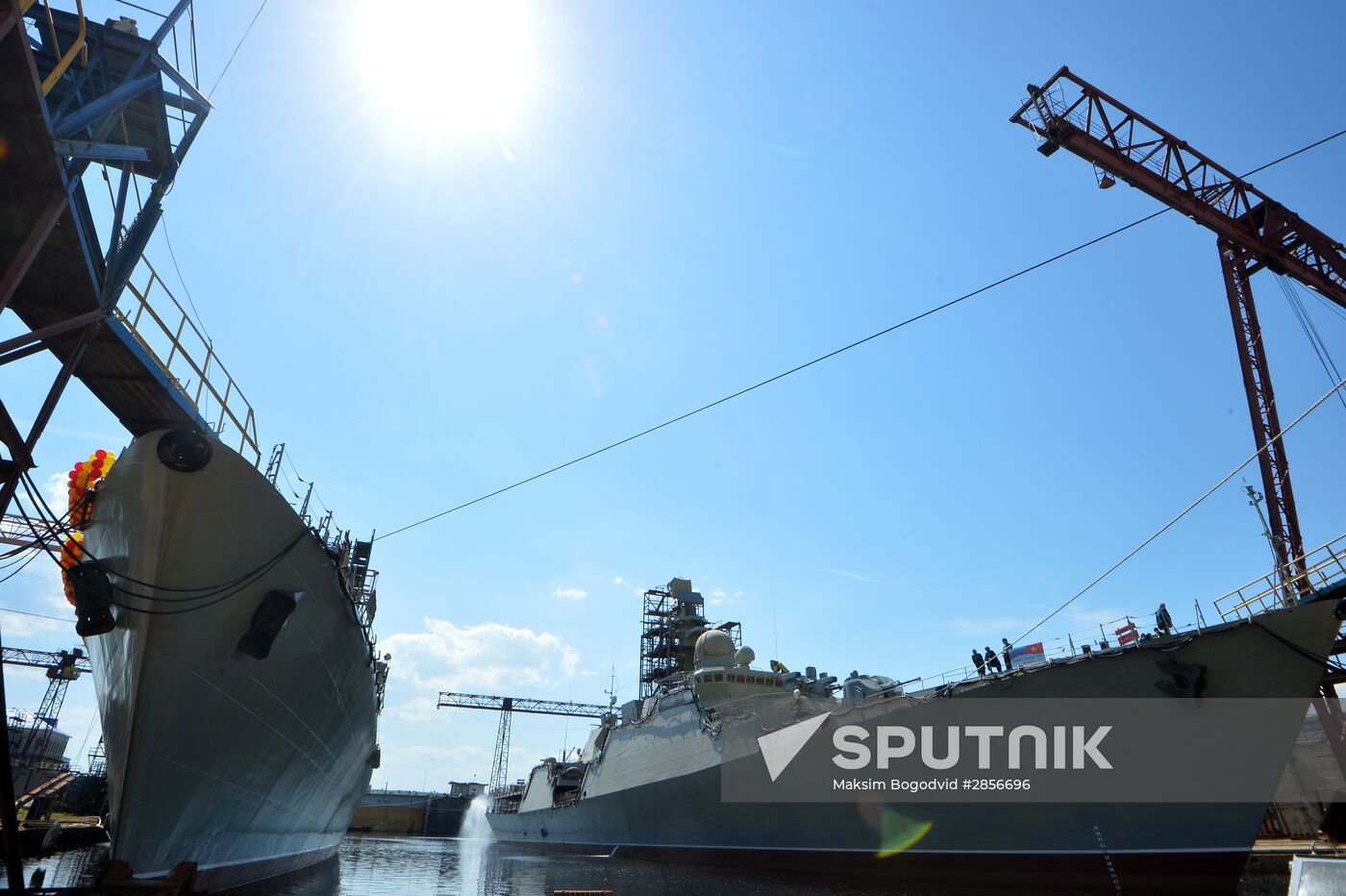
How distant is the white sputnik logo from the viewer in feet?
54.1

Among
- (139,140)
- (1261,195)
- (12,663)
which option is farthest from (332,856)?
(1261,195)

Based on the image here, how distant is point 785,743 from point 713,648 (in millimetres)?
8711

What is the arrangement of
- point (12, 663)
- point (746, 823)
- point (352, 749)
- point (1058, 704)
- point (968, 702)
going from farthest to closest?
point (12, 663) → point (746, 823) → point (352, 749) → point (968, 702) → point (1058, 704)

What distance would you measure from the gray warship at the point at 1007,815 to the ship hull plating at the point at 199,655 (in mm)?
11358

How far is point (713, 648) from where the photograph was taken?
2553 cm

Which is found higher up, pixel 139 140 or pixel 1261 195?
pixel 1261 195

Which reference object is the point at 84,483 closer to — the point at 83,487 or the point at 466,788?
the point at 83,487

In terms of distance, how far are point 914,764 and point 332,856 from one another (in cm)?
1951

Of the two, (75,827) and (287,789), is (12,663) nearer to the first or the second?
(75,827)

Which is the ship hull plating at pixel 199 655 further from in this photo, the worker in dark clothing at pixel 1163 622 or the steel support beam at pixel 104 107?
the worker in dark clothing at pixel 1163 622

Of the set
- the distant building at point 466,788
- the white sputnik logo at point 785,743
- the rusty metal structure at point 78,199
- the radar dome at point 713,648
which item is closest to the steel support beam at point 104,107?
the rusty metal structure at point 78,199

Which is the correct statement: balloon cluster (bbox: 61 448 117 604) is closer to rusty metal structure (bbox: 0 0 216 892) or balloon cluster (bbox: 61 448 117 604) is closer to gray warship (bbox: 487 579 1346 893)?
rusty metal structure (bbox: 0 0 216 892)

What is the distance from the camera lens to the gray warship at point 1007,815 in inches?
475

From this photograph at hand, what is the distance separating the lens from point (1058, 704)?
44.9 ft
